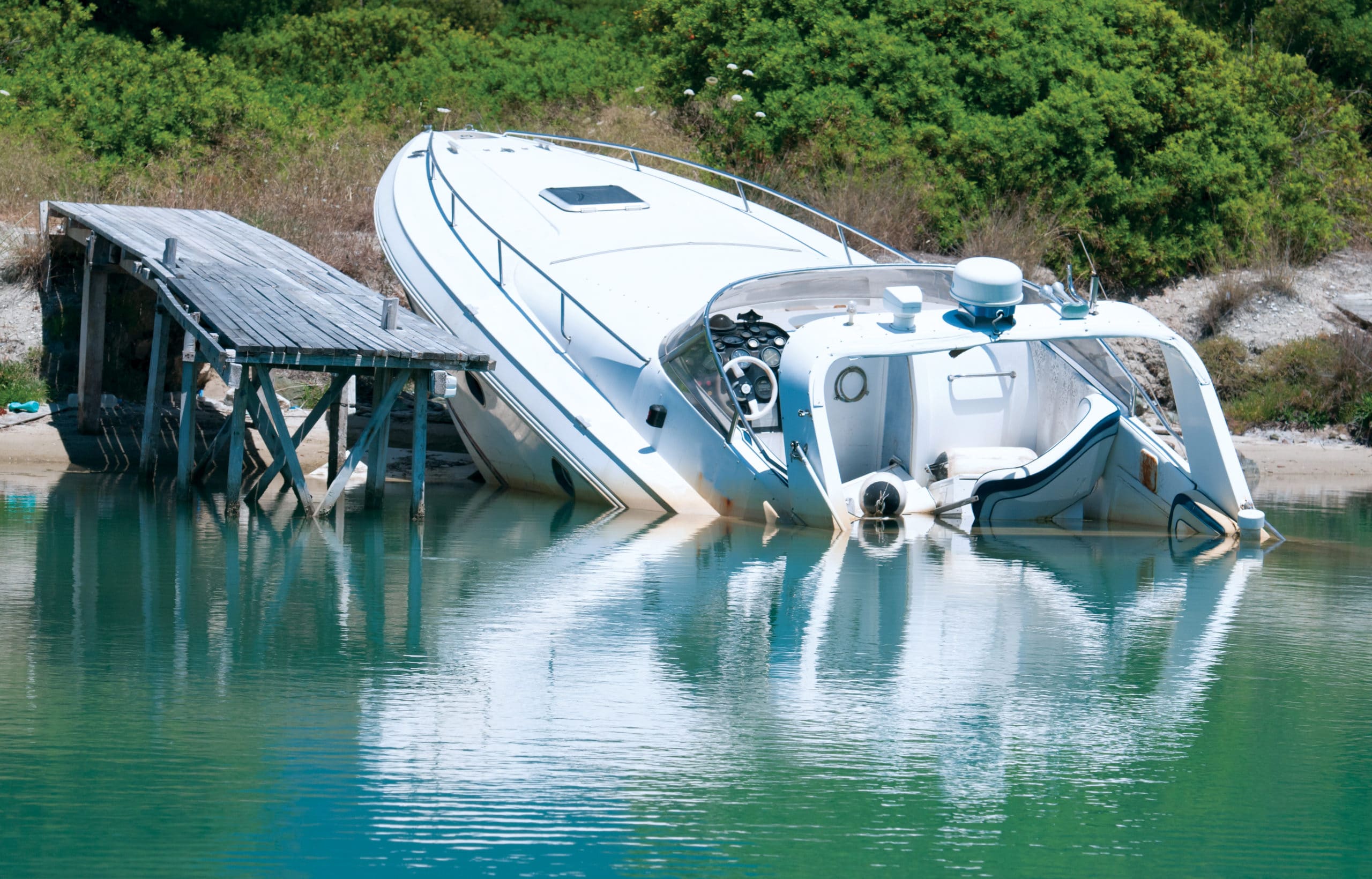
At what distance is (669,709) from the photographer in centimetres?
661

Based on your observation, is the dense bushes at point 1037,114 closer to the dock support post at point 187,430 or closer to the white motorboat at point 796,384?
the white motorboat at point 796,384

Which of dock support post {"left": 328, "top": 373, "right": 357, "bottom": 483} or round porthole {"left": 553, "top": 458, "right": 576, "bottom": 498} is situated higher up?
dock support post {"left": 328, "top": 373, "right": 357, "bottom": 483}

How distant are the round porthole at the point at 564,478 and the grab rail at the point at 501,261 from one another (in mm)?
901

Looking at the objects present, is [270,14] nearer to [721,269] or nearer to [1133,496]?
[721,269]

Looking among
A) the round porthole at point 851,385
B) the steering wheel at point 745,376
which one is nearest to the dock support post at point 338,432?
the steering wheel at point 745,376

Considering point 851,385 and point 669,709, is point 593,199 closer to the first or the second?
point 851,385

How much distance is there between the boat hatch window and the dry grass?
20.4 feet

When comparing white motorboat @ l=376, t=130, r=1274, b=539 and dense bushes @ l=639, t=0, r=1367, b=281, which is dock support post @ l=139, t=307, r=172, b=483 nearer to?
white motorboat @ l=376, t=130, r=1274, b=539

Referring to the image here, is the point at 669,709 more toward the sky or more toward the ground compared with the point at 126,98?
more toward the ground

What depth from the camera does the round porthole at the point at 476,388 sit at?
13.1 metres

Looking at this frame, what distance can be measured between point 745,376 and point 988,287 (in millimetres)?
1951

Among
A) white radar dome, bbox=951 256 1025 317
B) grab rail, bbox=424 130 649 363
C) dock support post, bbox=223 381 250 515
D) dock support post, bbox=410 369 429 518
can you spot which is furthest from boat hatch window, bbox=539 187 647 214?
white radar dome, bbox=951 256 1025 317

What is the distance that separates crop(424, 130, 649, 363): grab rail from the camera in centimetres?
1248

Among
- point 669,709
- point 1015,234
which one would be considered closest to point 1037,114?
point 1015,234
